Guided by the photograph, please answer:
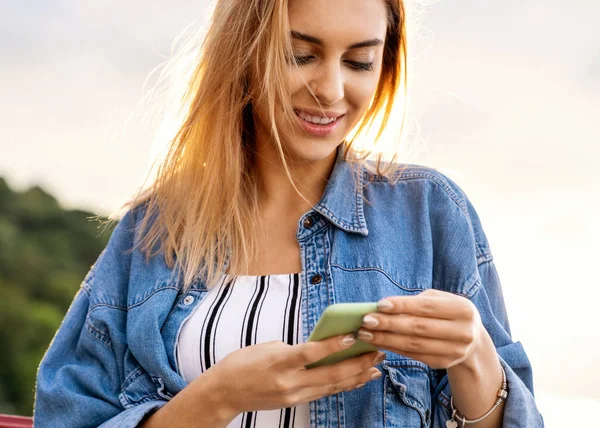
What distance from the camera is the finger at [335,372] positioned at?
1.37 metres

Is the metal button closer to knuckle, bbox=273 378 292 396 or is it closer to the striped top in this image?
the striped top

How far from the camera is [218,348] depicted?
1717 mm

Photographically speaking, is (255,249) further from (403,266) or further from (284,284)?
(403,266)

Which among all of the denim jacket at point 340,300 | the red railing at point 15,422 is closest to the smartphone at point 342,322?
the denim jacket at point 340,300

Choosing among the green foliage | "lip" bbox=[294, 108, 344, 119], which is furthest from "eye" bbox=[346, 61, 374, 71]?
the green foliage

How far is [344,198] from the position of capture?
1925 mm

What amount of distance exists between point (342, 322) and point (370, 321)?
0.05m

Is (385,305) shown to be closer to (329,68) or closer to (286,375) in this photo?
(286,375)

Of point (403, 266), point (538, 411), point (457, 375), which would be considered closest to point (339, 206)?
point (403, 266)

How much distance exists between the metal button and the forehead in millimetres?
481

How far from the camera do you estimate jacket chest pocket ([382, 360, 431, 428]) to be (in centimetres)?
164

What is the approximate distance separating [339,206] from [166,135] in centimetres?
63

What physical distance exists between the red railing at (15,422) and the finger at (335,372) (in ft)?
3.35

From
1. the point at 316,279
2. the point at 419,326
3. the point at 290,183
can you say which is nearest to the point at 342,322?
the point at 419,326
